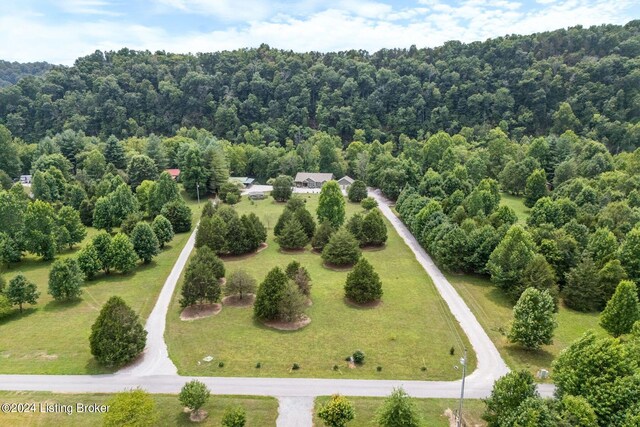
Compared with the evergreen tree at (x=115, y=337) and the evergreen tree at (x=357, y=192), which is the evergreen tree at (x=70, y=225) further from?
the evergreen tree at (x=357, y=192)

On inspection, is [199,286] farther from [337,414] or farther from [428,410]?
[428,410]

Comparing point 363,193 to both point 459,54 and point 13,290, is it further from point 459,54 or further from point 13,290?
point 459,54

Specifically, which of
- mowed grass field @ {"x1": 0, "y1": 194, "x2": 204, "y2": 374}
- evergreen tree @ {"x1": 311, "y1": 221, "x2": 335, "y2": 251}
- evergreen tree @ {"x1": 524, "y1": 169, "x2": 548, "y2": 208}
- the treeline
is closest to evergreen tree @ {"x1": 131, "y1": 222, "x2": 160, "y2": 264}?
mowed grass field @ {"x1": 0, "y1": 194, "x2": 204, "y2": 374}

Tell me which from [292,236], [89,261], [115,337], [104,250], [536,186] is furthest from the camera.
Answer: [536,186]

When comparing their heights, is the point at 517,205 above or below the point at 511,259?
below

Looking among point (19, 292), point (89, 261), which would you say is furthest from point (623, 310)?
point (19, 292)

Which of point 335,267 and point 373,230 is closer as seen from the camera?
point 335,267

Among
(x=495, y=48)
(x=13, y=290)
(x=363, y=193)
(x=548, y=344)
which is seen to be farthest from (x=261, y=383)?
(x=495, y=48)
